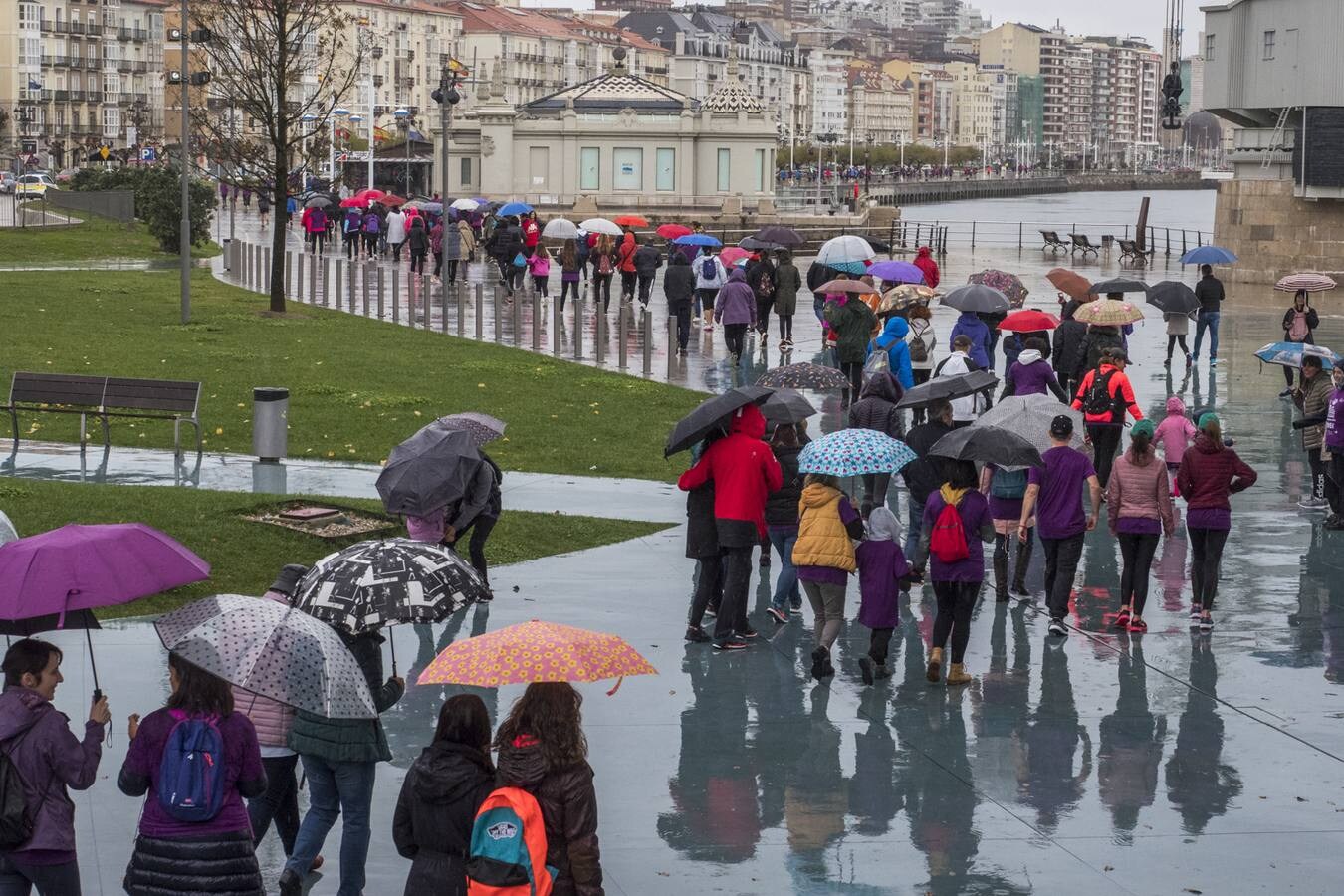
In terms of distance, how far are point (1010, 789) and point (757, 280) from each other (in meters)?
20.3

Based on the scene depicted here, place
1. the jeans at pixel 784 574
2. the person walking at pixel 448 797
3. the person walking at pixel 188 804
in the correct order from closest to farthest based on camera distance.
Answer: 1. the person walking at pixel 448 797
2. the person walking at pixel 188 804
3. the jeans at pixel 784 574

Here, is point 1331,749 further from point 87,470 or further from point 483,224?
point 483,224

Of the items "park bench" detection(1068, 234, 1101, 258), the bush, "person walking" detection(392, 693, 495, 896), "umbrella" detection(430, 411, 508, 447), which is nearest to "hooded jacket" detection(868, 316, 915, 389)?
"umbrella" detection(430, 411, 508, 447)

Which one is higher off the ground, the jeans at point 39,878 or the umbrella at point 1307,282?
the umbrella at point 1307,282

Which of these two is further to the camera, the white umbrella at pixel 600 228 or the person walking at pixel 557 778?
the white umbrella at pixel 600 228

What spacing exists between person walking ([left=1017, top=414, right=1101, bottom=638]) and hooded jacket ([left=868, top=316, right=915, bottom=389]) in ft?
19.6

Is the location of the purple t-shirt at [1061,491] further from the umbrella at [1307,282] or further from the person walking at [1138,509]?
the umbrella at [1307,282]

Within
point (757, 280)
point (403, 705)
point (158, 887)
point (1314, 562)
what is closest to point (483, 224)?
point (757, 280)

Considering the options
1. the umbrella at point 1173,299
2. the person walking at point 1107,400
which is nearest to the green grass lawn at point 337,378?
the person walking at point 1107,400

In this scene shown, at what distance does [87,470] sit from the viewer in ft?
56.9

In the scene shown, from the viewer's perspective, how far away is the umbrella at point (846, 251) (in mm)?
25578

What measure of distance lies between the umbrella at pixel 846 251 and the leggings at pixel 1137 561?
508 inches

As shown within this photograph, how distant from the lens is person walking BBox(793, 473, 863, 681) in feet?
37.2

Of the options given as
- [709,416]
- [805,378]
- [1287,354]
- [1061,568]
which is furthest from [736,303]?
[709,416]
